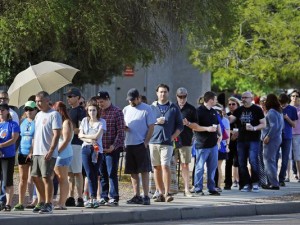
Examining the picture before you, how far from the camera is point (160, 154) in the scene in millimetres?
16312

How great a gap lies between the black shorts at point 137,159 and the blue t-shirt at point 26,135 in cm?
177

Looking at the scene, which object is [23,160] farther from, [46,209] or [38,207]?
[46,209]

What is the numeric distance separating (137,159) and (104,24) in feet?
14.8

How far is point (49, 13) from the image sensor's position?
731 inches

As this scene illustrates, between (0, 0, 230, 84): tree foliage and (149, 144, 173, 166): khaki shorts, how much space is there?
3801mm

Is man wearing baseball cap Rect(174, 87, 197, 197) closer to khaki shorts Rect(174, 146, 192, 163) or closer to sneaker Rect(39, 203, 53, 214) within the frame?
khaki shorts Rect(174, 146, 192, 163)

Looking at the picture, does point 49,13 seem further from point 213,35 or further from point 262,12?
point 262,12

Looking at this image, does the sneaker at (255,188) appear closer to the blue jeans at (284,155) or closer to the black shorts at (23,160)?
the blue jeans at (284,155)

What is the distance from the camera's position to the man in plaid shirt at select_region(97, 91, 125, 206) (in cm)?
1546

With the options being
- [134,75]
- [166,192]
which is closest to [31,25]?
[166,192]

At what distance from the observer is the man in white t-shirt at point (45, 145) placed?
14.2 metres

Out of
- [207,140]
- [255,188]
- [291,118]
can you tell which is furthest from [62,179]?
[291,118]

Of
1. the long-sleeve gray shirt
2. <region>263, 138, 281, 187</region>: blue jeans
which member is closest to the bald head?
the long-sleeve gray shirt

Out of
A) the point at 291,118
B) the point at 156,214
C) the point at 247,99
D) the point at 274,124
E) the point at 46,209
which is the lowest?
the point at 156,214
